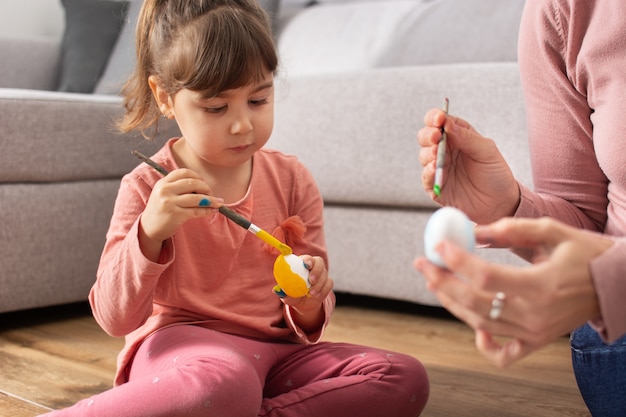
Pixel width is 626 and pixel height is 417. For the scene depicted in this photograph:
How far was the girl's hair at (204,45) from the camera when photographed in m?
1.06

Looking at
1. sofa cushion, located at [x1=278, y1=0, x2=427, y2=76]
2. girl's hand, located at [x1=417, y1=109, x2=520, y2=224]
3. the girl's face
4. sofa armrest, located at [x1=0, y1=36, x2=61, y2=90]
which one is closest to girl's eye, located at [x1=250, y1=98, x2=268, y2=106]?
the girl's face

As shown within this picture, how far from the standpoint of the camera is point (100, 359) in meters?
1.49

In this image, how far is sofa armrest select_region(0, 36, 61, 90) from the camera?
2.59m

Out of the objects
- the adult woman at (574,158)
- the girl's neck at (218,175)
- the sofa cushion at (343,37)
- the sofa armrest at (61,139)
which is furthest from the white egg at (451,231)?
the sofa cushion at (343,37)

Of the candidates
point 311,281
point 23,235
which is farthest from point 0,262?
point 311,281

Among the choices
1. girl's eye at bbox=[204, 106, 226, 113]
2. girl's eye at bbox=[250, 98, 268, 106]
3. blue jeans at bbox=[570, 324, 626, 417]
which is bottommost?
blue jeans at bbox=[570, 324, 626, 417]

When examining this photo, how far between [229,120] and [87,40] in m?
1.66

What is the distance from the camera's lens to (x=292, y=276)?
3.38 ft

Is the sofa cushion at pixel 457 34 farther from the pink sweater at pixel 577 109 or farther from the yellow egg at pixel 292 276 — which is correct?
the yellow egg at pixel 292 276

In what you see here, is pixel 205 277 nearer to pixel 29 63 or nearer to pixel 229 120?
pixel 229 120

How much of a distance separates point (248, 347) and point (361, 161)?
0.72 meters

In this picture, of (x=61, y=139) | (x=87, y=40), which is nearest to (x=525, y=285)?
(x=61, y=139)

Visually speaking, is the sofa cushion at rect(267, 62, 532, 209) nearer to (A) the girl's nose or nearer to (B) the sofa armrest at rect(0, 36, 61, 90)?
(A) the girl's nose

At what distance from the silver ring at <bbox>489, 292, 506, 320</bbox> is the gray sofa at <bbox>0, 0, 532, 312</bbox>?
0.95 meters
